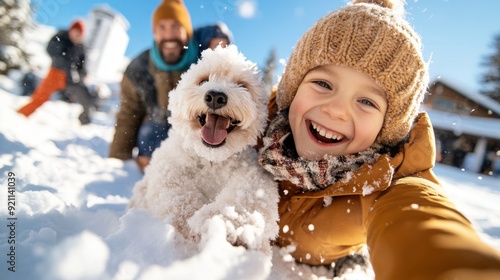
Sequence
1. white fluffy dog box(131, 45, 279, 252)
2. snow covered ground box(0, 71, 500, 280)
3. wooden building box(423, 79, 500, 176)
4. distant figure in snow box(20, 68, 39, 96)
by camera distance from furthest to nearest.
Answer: wooden building box(423, 79, 500, 176) → distant figure in snow box(20, 68, 39, 96) → white fluffy dog box(131, 45, 279, 252) → snow covered ground box(0, 71, 500, 280)

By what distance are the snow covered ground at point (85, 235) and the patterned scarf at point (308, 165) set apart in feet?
1.39

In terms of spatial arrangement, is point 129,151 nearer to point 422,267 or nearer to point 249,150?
point 249,150

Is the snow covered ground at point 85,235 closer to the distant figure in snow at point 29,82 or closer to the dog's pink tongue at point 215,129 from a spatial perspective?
the dog's pink tongue at point 215,129

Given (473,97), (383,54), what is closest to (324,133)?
(383,54)

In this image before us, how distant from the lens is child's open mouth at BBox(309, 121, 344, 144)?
1591 mm

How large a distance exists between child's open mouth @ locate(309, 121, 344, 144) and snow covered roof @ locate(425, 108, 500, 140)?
14.7 m

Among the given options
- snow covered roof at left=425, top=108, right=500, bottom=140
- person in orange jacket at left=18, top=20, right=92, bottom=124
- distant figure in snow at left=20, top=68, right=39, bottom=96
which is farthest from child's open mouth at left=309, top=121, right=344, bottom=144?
snow covered roof at left=425, top=108, right=500, bottom=140

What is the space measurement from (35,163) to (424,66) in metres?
2.69

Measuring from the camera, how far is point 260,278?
3.63ft

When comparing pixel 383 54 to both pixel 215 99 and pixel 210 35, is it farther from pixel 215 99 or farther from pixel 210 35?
pixel 210 35

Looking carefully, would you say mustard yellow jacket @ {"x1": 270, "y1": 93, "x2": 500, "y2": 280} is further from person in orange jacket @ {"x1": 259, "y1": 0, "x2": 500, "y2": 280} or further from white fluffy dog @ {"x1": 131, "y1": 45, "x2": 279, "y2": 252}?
white fluffy dog @ {"x1": 131, "y1": 45, "x2": 279, "y2": 252}

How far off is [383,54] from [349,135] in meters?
0.43

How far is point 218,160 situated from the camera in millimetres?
1452

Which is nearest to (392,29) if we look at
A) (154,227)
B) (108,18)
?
(154,227)
